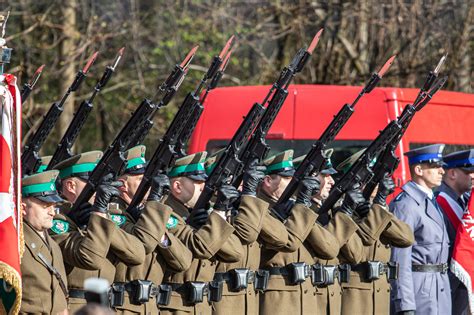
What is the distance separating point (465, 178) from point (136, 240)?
3.87 meters

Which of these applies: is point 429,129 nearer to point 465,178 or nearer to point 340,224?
point 465,178

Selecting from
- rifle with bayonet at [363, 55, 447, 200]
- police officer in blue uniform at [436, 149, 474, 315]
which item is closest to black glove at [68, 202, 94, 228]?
rifle with bayonet at [363, 55, 447, 200]

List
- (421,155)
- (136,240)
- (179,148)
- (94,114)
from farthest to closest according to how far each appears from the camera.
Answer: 1. (94,114)
2. (421,155)
3. (179,148)
4. (136,240)

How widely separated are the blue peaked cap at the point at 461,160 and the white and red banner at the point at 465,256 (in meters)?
0.46

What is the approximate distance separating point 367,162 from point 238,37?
37.7ft

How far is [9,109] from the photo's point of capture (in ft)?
23.4

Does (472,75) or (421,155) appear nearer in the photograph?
(421,155)

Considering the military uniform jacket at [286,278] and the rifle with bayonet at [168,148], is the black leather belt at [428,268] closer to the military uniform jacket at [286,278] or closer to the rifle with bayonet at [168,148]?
the military uniform jacket at [286,278]

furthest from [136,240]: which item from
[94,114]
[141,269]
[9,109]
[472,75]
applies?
[94,114]

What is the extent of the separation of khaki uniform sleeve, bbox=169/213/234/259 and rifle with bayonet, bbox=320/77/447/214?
63.7 inches

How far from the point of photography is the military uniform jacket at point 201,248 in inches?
318

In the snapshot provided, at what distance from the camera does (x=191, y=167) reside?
837 cm

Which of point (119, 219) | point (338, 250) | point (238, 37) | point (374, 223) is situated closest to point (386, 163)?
point (374, 223)

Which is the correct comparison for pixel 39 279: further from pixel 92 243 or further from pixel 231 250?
pixel 231 250
